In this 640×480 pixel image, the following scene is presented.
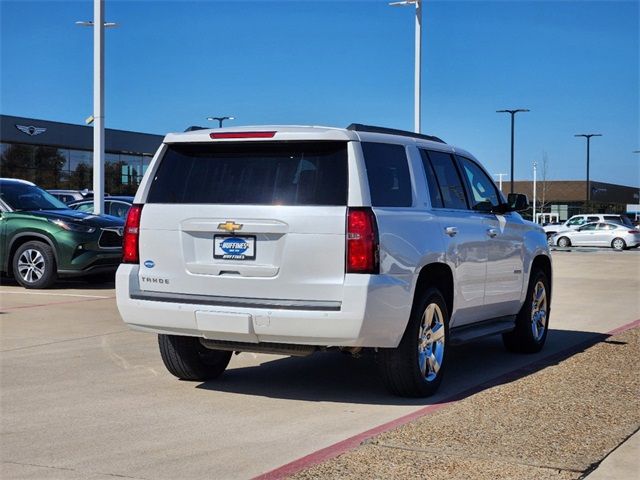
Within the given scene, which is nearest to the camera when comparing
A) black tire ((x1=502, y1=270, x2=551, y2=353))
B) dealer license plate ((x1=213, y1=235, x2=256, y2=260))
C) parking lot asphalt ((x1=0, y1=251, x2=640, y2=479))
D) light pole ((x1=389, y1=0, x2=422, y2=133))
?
parking lot asphalt ((x1=0, y1=251, x2=640, y2=479))

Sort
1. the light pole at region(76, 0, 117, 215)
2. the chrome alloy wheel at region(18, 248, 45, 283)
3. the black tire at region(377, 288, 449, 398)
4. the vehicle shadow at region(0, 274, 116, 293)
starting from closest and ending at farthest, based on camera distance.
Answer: the black tire at region(377, 288, 449, 398)
the chrome alloy wheel at region(18, 248, 45, 283)
the vehicle shadow at region(0, 274, 116, 293)
the light pole at region(76, 0, 117, 215)

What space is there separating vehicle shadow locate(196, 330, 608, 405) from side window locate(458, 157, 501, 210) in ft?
4.99

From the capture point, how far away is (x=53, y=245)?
14680 millimetres

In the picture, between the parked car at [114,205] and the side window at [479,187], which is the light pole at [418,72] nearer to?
the parked car at [114,205]

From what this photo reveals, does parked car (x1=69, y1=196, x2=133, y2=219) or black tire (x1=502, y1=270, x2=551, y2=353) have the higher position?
parked car (x1=69, y1=196, x2=133, y2=219)

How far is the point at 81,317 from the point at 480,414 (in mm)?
6415

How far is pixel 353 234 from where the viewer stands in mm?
6363

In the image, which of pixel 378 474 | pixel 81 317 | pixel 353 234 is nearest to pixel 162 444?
pixel 378 474

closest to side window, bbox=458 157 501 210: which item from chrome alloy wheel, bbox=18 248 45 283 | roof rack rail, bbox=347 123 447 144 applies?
roof rack rail, bbox=347 123 447 144

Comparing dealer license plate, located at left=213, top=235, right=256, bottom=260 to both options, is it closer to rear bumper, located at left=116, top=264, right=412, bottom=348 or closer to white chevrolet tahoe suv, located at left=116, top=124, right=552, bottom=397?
white chevrolet tahoe suv, located at left=116, top=124, right=552, bottom=397

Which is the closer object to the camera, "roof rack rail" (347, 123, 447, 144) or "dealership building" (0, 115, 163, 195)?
"roof rack rail" (347, 123, 447, 144)

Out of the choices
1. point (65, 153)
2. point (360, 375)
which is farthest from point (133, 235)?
point (65, 153)

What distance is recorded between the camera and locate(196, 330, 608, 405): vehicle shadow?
7262 mm

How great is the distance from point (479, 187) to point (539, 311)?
173cm
